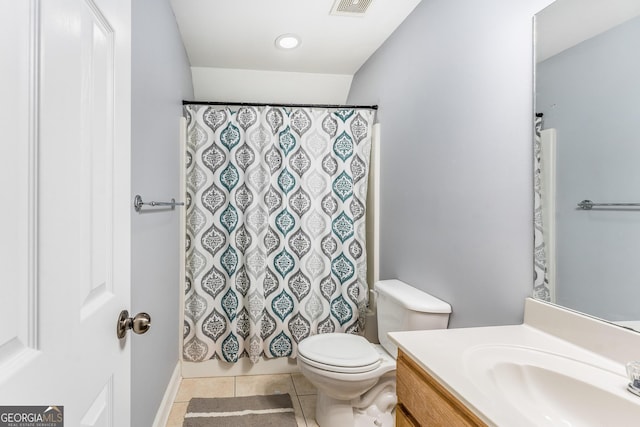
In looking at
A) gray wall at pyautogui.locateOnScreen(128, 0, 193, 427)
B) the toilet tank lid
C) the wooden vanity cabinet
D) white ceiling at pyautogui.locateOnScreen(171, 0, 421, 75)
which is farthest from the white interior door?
white ceiling at pyautogui.locateOnScreen(171, 0, 421, 75)

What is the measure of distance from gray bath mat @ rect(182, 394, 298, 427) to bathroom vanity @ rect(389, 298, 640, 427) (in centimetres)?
113

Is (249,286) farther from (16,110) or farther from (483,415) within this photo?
(16,110)

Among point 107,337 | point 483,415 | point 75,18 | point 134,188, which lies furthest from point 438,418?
point 134,188

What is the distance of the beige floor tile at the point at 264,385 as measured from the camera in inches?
90.0

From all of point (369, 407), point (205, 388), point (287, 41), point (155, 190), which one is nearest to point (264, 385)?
point (205, 388)

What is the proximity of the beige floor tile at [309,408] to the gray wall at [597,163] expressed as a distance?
1471 mm

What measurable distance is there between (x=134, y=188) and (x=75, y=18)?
844 mm

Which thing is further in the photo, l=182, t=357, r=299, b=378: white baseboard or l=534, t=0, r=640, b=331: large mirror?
l=182, t=357, r=299, b=378: white baseboard

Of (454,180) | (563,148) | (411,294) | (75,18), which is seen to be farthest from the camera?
(411,294)

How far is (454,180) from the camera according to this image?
1.60m

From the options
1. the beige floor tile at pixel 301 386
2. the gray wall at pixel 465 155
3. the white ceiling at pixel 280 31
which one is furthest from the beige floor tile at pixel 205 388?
the white ceiling at pixel 280 31

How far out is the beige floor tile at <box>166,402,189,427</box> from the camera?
1923 millimetres

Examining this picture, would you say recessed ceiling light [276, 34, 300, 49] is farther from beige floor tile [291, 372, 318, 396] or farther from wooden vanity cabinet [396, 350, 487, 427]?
beige floor tile [291, 372, 318, 396]

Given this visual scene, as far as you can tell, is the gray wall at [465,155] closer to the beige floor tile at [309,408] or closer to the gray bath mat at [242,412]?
the beige floor tile at [309,408]
